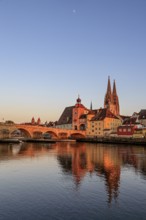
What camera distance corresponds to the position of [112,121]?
124188mm

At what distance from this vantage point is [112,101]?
163125 mm

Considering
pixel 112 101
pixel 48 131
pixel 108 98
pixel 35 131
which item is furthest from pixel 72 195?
pixel 112 101

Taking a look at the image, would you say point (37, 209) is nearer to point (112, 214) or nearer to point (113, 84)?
point (112, 214)

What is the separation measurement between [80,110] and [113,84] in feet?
150

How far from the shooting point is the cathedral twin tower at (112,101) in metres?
157

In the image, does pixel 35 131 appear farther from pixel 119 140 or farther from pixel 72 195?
pixel 72 195

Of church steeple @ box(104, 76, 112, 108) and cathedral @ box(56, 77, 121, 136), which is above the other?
church steeple @ box(104, 76, 112, 108)

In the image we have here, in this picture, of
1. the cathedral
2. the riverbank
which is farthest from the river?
the cathedral

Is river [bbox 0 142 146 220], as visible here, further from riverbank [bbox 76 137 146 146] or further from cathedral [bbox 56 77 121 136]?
cathedral [bbox 56 77 121 136]

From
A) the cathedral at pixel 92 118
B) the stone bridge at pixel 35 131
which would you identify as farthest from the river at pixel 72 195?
the cathedral at pixel 92 118

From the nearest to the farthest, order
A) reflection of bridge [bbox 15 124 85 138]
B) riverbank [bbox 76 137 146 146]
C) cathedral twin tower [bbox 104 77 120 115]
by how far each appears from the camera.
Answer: riverbank [bbox 76 137 146 146], reflection of bridge [bbox 15 124 85 138], cathedral twin tower [bbox 104 77 120 115]

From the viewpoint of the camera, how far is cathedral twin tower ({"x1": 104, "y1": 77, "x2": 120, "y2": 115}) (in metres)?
157

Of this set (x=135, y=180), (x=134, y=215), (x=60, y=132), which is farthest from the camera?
(x=60, y=132)

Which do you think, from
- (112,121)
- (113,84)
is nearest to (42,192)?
(112,121)
